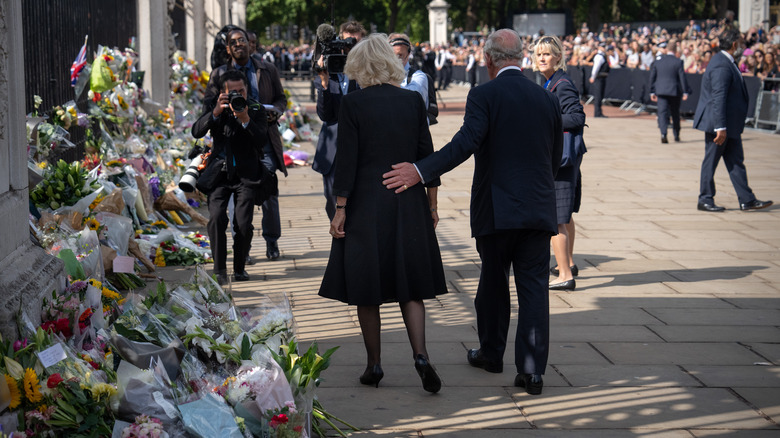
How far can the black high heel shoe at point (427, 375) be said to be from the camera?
4.77 meters

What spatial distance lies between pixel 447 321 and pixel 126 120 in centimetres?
559

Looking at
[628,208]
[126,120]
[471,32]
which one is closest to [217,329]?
[126,120]

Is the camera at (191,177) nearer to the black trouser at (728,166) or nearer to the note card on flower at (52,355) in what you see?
the note card on flower at (52,355)

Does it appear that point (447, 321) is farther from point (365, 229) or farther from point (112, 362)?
point (112, 362)

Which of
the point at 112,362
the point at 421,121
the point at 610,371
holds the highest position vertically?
the point at 421,121

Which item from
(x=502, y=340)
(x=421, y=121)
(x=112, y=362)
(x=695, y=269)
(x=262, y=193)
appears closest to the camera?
(x=112, y=362)

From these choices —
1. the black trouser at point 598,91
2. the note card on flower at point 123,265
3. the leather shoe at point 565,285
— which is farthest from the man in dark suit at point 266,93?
the black trouser at point 598,91

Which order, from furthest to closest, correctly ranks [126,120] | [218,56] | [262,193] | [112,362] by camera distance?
[126,120]
[218,56]
[262,193]
[112,362]

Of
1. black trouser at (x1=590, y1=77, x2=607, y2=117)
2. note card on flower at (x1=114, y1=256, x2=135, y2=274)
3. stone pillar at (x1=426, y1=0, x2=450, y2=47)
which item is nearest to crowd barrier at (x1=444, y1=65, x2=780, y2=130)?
black trouser at (x1=590, y1=77, x2=607, y2=117)

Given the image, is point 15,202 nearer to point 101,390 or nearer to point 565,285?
point 101,390

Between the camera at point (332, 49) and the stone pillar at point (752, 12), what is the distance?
1276 inches

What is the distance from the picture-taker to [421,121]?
4.85 m

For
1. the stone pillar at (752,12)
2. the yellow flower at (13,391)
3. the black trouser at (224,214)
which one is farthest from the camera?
the stone pillar at (752,12)

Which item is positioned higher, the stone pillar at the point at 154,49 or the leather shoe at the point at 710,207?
the stone pillar at the point at 154,49
